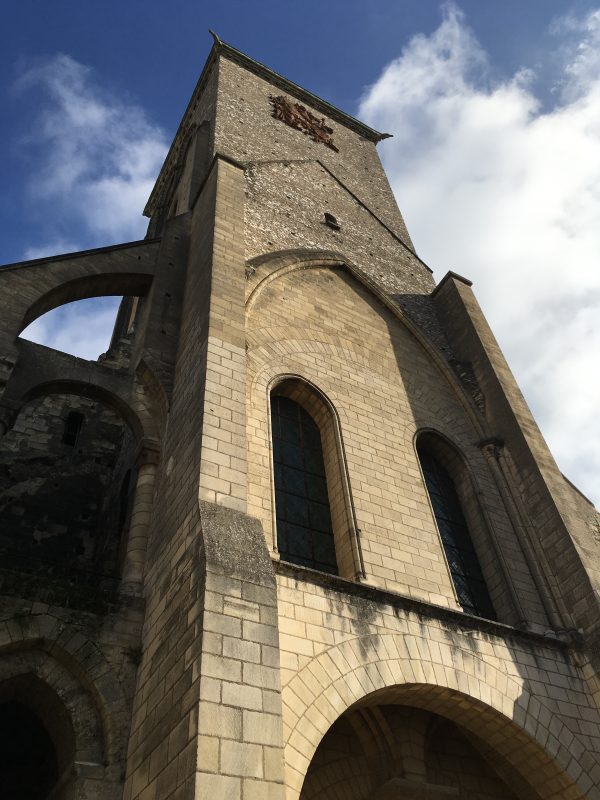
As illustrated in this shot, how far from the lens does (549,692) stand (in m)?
7.29

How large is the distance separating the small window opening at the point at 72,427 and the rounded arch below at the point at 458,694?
26.6ft

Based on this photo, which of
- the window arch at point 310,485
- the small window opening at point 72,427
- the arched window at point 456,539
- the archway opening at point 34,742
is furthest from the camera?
the small window opening at point 72,427

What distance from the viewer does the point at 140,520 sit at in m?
7.80

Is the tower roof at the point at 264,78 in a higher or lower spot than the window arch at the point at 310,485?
higher

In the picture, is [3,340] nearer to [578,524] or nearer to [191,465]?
[191,465]

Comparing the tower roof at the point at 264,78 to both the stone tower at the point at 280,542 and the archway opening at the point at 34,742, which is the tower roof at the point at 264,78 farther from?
the archway opening at the point at 34,742

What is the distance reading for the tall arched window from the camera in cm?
798

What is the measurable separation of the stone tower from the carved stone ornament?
5.56m

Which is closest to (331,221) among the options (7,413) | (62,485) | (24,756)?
(62,485)

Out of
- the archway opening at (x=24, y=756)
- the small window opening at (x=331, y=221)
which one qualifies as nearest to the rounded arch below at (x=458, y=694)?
the archway opening at (x=24, y=756)

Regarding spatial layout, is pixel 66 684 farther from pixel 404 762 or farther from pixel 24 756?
pixel 404 762

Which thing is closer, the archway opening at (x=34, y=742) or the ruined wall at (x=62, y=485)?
the archway opening at (x=34, y=742)

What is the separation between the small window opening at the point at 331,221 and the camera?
1455cm

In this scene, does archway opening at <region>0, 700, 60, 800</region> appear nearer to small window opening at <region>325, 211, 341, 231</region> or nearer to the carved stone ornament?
small window opening at <region>325, 211, 341, 231</region>
